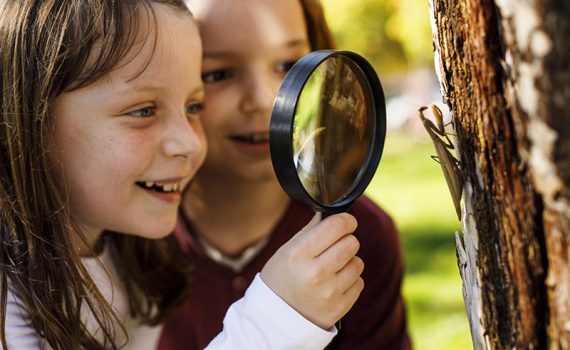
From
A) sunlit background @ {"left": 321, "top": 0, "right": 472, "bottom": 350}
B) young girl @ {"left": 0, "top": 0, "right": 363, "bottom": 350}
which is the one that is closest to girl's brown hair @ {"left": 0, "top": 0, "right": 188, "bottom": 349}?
young girl @ {"left": 0, "top": 0, "right": 363, "bottom": 350}

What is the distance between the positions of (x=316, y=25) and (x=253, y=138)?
16.9 inches

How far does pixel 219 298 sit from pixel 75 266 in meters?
0.76

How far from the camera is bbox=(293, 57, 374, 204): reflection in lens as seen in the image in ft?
3.87

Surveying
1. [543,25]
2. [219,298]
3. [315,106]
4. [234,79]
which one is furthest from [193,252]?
[543,25]

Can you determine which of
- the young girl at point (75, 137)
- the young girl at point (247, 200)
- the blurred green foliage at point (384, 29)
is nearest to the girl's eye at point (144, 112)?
the young girl at point (75, 137)

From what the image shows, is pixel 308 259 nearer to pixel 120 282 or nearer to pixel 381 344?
pixel 120 282

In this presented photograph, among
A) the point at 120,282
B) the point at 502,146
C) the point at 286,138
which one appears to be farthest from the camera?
the point at 120,282

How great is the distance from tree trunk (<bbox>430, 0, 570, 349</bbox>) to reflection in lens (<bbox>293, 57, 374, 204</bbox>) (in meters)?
0.17

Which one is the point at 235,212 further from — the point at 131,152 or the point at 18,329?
the point at 18,329

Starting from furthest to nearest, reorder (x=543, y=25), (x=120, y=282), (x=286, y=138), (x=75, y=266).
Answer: (x=120, y=282)
(x=75, y=266)
(x=286, y=138)
(x=543, y=25)

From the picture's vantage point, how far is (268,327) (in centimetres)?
120

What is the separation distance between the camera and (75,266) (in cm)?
151

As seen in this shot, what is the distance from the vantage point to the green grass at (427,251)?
3.46 metres

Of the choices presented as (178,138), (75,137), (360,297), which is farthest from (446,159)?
(360,297)
